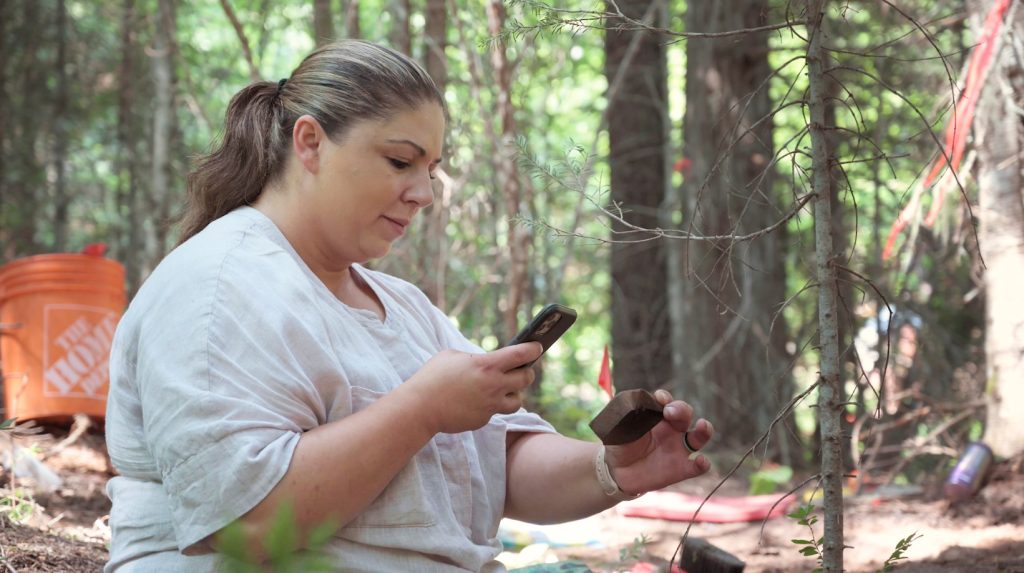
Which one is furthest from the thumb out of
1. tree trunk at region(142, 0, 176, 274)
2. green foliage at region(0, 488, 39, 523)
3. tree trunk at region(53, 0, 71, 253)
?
tree trunk at region(53, 0, 71, 253)

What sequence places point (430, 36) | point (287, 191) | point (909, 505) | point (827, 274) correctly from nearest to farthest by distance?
1. point (827, 274)
2. point (287, 191)
3. point (909, 505)
4. point (430, 36)

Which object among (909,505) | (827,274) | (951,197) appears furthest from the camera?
(951,197)

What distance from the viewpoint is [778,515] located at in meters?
4.03

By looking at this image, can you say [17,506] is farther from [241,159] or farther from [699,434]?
[699,434]

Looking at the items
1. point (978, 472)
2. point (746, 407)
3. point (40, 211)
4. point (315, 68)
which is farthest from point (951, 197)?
point (40, 211)

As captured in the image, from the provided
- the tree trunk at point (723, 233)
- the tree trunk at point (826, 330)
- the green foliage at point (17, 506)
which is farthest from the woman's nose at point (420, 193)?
the tree trunk at point (723, 233)

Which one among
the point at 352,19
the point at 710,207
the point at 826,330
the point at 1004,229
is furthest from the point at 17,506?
the point at 710,207

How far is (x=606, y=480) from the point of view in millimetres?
2107

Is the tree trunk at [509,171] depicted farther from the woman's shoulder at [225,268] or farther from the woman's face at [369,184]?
the woman's shoulder at [225,268]

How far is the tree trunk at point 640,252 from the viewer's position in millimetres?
7016

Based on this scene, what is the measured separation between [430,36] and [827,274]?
134 inches

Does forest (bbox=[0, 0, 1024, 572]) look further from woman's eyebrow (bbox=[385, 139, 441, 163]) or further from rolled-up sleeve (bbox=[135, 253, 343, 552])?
rolled-up sleeve (bbox=[135, 253, 343, 552])

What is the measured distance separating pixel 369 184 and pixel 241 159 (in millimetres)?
297

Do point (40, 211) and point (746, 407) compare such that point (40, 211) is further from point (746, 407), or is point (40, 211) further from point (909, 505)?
point (909, 505)
